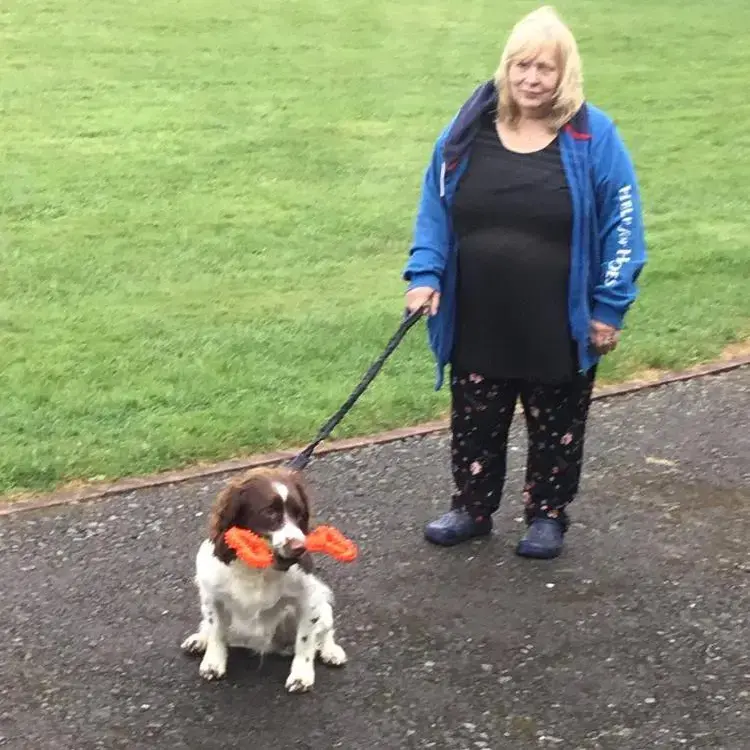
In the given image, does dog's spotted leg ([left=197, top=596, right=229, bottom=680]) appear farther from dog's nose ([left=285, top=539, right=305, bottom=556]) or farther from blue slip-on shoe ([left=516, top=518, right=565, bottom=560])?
blue slip-on shoe ([left=516, top=518, right=565, bottom=560])

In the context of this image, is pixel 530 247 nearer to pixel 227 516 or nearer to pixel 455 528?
pixel 455 528

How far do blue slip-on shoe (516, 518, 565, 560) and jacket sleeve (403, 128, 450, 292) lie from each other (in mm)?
1117

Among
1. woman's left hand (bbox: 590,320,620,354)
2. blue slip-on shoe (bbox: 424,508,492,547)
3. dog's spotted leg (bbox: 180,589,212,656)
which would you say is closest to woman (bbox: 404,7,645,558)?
woman's left hand (bbox: 590,320,620,354)

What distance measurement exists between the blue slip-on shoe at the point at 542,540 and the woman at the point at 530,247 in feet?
0.81

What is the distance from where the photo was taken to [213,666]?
3.95m

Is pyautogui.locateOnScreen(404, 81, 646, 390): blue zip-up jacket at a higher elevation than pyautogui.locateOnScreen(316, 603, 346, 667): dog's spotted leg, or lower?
higher

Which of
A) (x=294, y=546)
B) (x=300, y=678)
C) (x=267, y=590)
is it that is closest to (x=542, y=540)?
(x=300, y=678)

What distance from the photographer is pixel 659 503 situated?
212 inches

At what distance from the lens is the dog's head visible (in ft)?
11.6

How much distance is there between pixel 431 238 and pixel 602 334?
0.73 meters

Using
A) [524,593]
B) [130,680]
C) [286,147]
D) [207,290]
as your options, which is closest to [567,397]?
[524,593]

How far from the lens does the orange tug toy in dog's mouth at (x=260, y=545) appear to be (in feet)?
11.6

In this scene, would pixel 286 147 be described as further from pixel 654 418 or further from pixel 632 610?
pixel 632 610

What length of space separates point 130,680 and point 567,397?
1.92 meters
